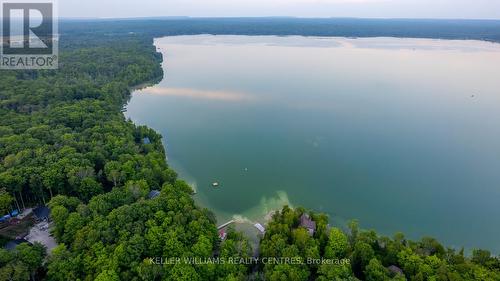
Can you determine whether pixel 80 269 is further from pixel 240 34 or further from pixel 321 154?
pixel 240 34

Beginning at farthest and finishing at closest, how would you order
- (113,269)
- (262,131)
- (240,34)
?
→ (240,34) → (262,131) → (113,269)

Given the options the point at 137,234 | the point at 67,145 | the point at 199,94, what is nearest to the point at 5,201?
the point at 67,145

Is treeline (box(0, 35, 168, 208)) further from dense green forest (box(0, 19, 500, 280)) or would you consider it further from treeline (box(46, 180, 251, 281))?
treeline (box(46, 180, 251, 281))

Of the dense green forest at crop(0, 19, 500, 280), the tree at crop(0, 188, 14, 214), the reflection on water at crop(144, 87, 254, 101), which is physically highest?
the reflection on water at crop(144, 87, 254, 101)

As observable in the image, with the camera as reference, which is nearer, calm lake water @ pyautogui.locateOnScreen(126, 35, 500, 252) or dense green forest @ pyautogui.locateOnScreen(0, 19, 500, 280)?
dense green forest @ pyautogui.locateOnScreen(0, 19, 500, 280)

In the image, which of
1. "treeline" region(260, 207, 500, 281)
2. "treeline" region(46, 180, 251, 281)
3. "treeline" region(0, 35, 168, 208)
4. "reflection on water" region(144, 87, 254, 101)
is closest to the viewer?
"treeline" region(260, 207, 500, 281)

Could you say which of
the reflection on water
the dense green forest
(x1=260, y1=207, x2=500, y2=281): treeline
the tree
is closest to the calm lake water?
the reflection on water

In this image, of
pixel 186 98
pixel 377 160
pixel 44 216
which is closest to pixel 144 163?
pixel 44 216

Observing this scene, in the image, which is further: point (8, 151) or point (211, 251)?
point (8, 151)
